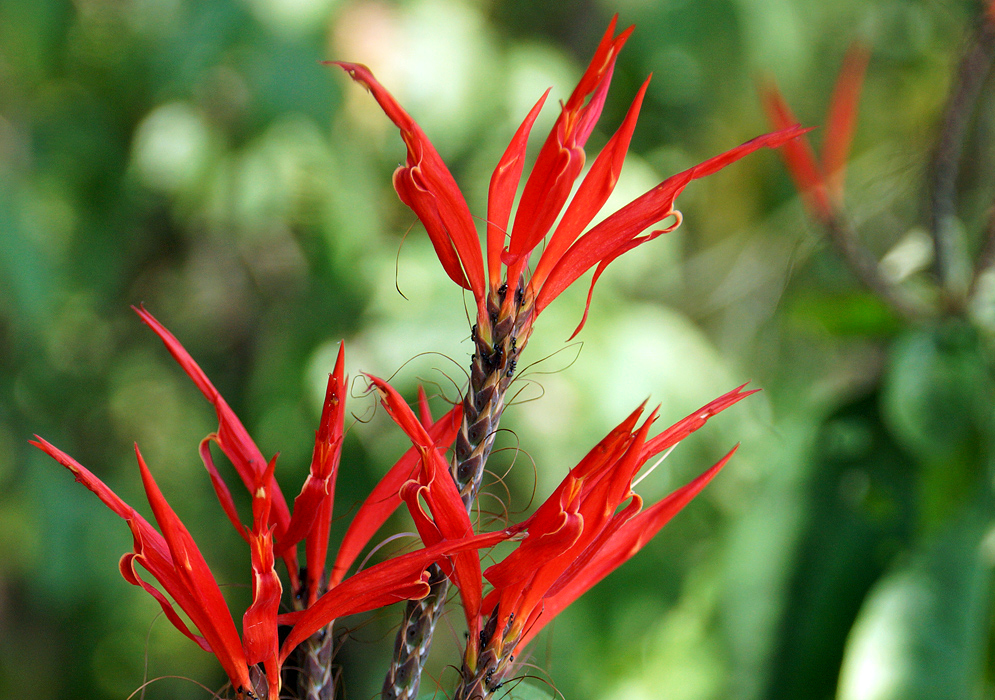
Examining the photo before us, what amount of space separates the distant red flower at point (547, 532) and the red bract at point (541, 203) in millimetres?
35

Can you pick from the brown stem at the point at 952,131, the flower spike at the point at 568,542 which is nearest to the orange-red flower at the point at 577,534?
the flower spike at the point at 568,542

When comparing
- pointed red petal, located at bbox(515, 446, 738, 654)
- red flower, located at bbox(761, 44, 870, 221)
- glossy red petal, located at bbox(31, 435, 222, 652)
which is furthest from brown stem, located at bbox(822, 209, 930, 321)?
glossy red petal, located at bbox(31, 435, 222, 652)

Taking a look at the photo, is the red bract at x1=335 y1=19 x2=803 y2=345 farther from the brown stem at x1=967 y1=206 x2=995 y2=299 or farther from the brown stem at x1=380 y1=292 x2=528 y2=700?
the brown stem at x1=967 y1=206 x2=995 y2=299

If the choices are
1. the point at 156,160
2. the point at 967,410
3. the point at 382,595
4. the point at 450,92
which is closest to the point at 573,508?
the point at 382,595

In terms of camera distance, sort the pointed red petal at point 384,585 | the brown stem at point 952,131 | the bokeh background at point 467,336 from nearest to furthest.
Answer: the pointed red petal at point 384,585, the brown stem at point 952,131, the bokeh background at point 467,336

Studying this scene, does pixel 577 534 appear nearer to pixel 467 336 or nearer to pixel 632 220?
pixel 632 220

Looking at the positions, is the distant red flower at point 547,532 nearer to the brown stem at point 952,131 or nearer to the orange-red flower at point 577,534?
the orange-red flower at point 577,534

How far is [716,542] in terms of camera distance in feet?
2.73

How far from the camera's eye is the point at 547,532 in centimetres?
17

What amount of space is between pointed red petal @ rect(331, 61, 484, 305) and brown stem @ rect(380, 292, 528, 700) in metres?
0.01

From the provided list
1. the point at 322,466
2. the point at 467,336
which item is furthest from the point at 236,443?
the point at 467,336

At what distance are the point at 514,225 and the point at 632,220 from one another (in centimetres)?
3

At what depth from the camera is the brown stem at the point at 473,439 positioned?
0.18m

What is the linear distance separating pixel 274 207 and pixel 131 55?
296mm
